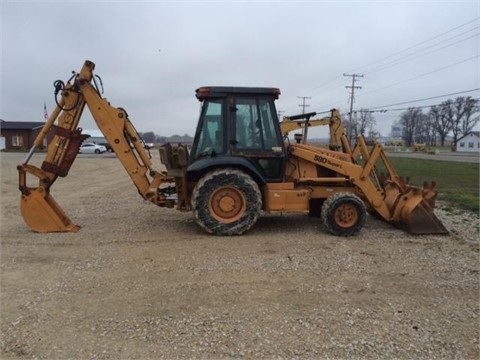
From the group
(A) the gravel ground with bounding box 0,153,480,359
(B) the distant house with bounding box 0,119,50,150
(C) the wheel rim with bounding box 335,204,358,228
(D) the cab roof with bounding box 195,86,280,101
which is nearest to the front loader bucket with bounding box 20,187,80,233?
(A) the gravel ground with bounding box 0,153,480,359

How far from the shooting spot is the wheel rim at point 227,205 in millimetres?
7965

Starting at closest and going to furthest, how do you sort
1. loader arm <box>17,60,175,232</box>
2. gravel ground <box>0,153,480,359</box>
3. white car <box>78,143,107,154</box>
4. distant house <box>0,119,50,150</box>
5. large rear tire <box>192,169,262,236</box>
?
1. gravel ground <box>0,153,480,359</box>
2. large rear tire <box>192,169,262,236</box>
3. loader arm <box>17,60,175,232</box>
4. white car <box>78,143,107,154</box>
5. distant house <box>0,119,50,150</box>

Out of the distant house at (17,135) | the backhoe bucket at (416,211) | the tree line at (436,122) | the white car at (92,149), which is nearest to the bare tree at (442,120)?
the tree line at (436,122)

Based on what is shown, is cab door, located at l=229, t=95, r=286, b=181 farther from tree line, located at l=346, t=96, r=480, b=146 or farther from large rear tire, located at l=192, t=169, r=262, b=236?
tree line, located at l=346, t=96, r=480, b=146

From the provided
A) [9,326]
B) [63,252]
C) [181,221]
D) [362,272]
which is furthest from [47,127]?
[362,272]

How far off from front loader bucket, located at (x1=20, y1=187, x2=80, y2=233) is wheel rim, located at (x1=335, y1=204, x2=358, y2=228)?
16.4 ft

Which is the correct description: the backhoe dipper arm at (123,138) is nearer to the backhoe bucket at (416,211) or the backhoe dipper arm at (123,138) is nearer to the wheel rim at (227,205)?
the wheel rim at (227,205)

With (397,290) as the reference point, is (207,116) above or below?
above

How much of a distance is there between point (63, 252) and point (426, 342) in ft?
17.5

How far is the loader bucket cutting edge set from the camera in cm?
812

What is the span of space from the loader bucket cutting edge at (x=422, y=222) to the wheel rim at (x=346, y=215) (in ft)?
3.37

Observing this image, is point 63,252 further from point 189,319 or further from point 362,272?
point 362,272

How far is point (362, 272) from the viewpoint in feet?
19.6

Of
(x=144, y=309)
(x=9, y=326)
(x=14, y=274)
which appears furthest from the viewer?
(x=14, y=274)
